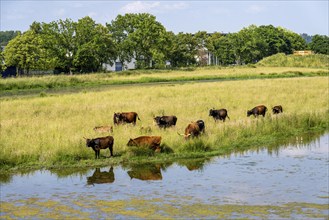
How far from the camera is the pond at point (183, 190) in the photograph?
40.5 feet

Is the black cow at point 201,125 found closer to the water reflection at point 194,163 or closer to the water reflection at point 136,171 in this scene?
the water reflection at point 136,171

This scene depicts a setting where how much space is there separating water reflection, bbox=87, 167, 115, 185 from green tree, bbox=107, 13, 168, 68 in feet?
280

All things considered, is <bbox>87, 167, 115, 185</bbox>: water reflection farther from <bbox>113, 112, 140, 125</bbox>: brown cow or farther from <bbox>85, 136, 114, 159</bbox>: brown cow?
<bbox>113, 112, 140, 125</bbox>: brown cow

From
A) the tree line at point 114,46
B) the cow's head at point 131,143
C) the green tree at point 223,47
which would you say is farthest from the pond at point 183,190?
the green tree at point 223,47

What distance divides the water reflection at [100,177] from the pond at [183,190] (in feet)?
0.09

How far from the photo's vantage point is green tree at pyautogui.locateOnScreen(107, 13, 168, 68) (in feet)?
342

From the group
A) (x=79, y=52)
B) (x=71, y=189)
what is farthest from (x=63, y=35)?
(x=71, y=189)

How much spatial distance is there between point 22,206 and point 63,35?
81015mm

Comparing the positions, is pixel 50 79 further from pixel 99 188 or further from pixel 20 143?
pixel 99 188

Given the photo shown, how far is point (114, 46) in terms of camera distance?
4016 inches

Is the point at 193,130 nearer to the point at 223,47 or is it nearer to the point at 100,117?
the point at 100,117

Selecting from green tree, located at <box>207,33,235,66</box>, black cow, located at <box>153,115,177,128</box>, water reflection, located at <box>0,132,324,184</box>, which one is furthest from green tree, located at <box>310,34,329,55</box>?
water reflection, located at <box>0,132,324,184</box>

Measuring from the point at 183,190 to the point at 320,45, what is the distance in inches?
6914

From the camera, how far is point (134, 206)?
510 inches
